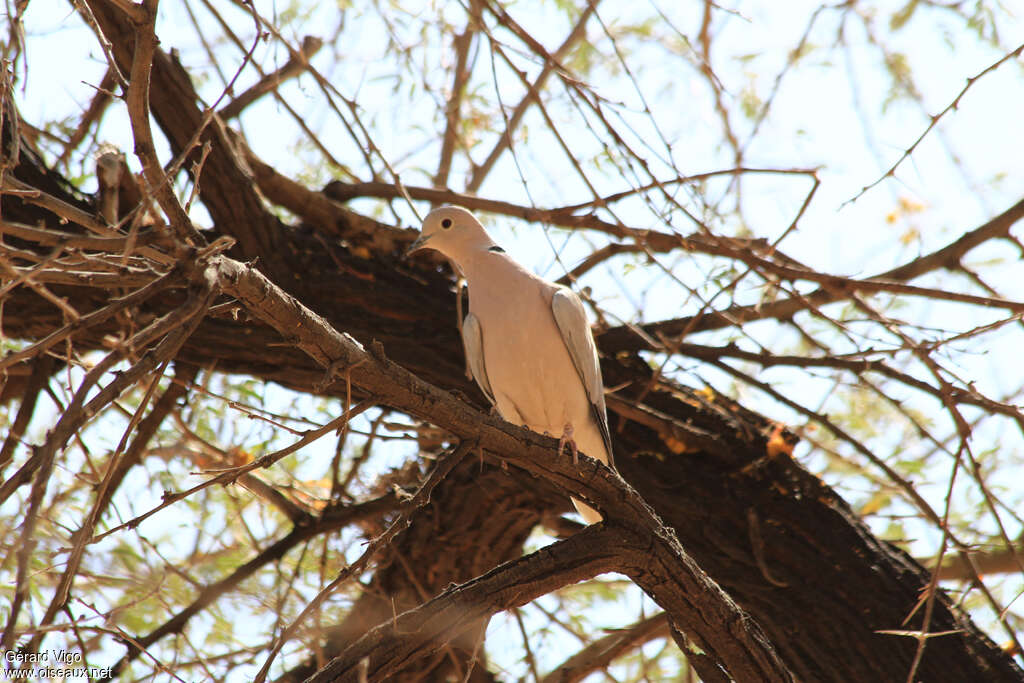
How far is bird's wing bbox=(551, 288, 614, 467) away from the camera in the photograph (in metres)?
3.57

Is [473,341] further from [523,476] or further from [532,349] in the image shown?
[523,476]

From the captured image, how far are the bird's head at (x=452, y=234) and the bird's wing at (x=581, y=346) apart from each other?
468mm

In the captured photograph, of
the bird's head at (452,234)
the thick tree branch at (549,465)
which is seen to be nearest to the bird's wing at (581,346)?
the bird's head at (452,234)

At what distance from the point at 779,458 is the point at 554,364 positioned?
40.7 inches

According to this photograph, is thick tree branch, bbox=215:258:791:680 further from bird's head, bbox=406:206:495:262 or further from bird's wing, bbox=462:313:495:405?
bird's head, bbox=406:206:495:262

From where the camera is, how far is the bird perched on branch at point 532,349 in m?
3.57

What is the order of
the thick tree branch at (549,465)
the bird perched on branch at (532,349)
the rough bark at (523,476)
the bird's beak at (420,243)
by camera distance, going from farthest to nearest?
1. the bird's beak at (420,243)
2. the bird perched on branch at (532,349)
3. the rough bark at (523,476)
4. the thick tree branch at (549,465)

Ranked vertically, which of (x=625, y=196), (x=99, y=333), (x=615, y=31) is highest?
(x=615, y=31)

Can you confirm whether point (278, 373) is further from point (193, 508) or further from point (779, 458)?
point (779, 458)

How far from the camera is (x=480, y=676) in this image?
4.14 metres

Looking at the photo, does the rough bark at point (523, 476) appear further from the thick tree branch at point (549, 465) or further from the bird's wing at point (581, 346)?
the thick tree branch at point (549, 465)

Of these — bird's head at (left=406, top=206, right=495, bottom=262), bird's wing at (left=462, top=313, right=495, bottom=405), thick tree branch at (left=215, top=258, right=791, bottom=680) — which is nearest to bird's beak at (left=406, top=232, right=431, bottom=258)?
bird's head at (left=406, top=206, right=495, bottom=262)

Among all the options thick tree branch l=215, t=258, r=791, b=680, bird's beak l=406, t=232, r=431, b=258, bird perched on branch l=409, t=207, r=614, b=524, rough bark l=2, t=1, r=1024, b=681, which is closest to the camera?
thick tree branch l=215, t=258, r=791, b=680

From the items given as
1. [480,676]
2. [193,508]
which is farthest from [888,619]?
[193,508]
